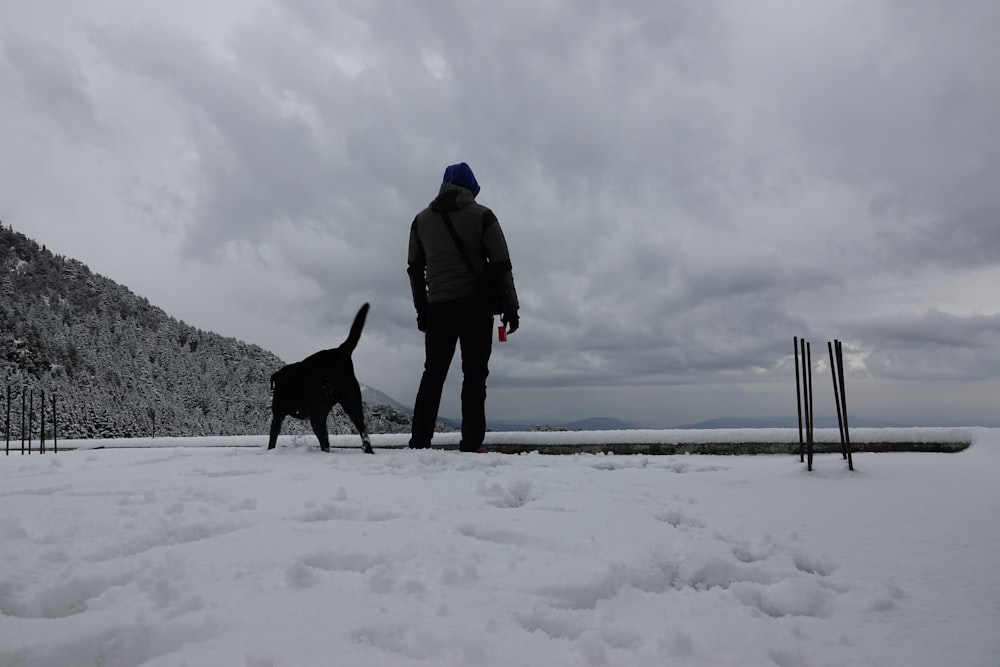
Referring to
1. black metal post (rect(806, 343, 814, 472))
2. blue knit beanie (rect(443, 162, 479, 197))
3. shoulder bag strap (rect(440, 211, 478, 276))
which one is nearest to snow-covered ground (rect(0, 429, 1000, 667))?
black metal post (rect(806, 343, 814, 472))

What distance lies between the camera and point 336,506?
2.98 m

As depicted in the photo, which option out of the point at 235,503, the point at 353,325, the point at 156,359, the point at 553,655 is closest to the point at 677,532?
the point at 553,655

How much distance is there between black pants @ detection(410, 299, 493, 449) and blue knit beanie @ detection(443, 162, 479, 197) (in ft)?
3.86

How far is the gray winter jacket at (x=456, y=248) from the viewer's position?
5910 mm

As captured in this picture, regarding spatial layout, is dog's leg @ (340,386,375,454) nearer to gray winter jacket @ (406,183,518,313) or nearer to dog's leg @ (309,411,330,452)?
dog's leg @ (309,411,330,452)

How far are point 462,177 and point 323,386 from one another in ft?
8.03

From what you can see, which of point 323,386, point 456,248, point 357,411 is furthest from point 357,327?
point 456,248

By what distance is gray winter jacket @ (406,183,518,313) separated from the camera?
5910mm

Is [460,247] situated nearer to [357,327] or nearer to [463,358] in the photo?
[463,358]

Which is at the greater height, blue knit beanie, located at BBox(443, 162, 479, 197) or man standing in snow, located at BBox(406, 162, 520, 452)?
blue knit beanie, located at BBox(443, 162, 479, 197)

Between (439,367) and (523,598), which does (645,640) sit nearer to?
(523,598)

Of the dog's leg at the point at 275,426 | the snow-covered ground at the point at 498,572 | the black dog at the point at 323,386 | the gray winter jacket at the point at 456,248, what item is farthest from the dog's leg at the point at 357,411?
the snow-covered ground at the point at 498,572

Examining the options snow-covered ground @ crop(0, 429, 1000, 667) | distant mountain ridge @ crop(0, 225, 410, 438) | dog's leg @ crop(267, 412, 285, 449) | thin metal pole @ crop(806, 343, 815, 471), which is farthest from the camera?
distant mountain ridge @ crop(0, 225, 410, 438)

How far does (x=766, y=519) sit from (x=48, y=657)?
2.88 meters
